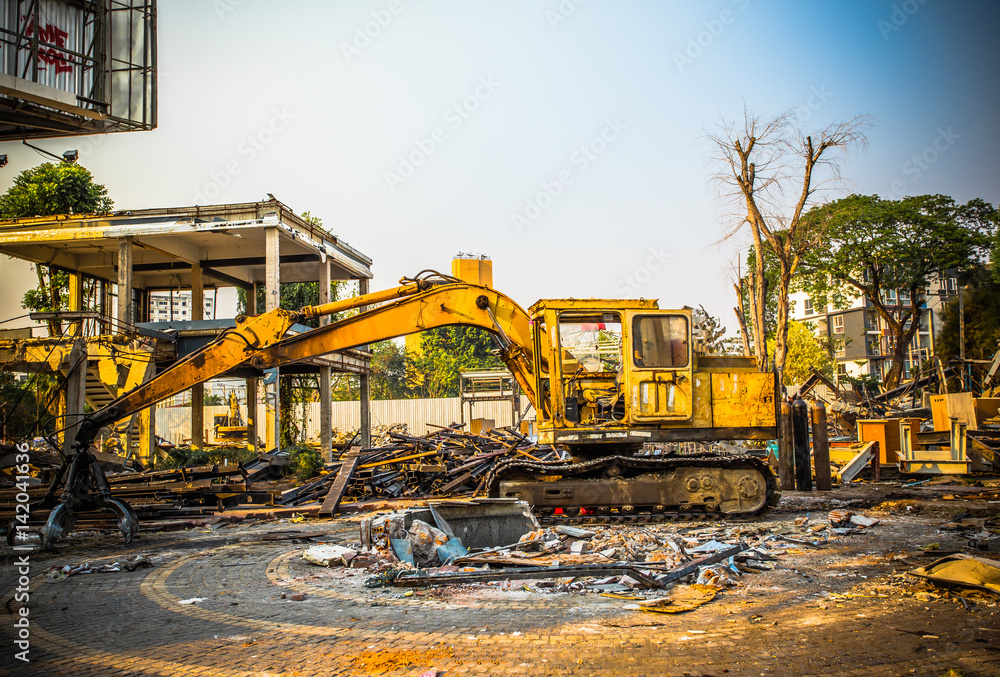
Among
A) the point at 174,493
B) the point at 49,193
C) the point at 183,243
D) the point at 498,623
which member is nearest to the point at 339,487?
the point at 174,493

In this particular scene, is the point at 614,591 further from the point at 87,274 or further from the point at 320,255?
the point at 87,274

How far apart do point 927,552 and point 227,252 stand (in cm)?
2251

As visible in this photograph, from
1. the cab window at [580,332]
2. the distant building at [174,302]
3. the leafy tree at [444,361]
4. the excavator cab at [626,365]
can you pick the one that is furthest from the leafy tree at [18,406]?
the leafy tree at [444,361]

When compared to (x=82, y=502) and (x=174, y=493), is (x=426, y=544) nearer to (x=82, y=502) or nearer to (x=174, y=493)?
(x=82, y=502)

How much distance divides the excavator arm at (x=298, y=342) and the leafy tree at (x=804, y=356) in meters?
33.5

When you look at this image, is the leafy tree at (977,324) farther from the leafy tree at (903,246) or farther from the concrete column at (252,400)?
the concrete column at (252,400)

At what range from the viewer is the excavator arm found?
33.1 ft

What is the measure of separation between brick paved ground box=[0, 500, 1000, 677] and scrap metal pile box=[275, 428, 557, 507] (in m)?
7.26

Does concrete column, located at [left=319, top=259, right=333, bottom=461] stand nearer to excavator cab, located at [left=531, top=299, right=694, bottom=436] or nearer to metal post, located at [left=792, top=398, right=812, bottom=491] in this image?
excavator cab, located at [left=531, top=299, right=694, bottom=436]

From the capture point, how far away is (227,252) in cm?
2458

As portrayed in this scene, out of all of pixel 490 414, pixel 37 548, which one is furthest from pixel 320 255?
pixel 490 414

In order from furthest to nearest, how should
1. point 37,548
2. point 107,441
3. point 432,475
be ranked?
point 107,441 → point 432,475 → point 37,548

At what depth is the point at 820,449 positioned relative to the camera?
1416 centimetres

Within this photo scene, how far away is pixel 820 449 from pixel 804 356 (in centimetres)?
3380
